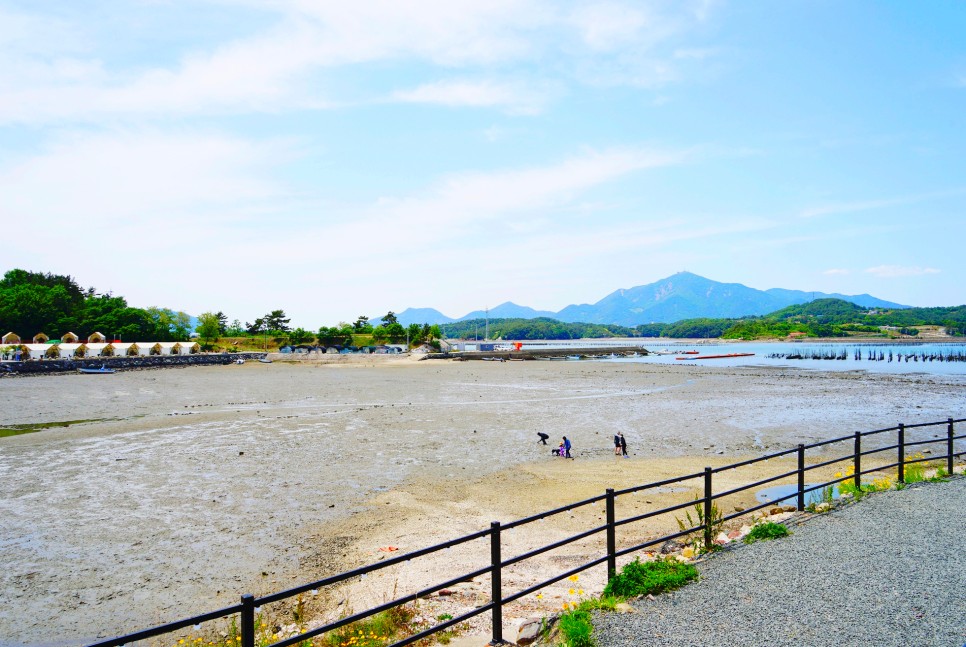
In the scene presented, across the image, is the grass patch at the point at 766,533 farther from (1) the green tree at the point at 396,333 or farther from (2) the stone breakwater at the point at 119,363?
(1) the green tree at the point at 396,333

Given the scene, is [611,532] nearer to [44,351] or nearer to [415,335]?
[44,351]

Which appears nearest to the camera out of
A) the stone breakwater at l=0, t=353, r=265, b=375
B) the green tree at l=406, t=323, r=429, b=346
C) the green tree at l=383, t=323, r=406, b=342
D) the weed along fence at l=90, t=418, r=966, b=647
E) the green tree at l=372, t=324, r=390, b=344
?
the weed along fence at l=90, t=418, r=966, b=647

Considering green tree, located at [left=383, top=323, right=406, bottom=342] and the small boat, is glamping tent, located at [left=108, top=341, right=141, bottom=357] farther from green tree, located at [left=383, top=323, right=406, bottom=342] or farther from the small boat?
green tree, located at [left=383, top=323, right=406, bottom=342]

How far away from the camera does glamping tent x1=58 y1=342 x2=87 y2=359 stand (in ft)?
334

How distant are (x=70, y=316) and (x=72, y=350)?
36.1 m

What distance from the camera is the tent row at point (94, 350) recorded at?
3920 inches

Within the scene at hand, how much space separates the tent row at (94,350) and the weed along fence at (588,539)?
11275cm

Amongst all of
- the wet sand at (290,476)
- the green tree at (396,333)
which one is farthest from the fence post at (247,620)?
the green tree at (396,333)

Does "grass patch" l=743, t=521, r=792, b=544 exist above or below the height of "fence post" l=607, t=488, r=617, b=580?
below

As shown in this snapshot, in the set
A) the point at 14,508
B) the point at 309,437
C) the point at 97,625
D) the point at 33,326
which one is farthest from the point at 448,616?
the point at 33,326

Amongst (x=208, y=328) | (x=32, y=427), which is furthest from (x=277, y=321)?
(x=32, y=427)

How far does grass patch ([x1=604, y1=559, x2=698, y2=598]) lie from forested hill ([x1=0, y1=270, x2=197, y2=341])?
477ft

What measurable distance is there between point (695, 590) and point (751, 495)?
9.90 m

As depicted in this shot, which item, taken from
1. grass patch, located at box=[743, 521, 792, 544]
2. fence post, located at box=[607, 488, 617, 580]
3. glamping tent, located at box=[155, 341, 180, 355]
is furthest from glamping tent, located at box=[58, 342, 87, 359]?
grass patch, located at box=[743, 521, 792, 544]
